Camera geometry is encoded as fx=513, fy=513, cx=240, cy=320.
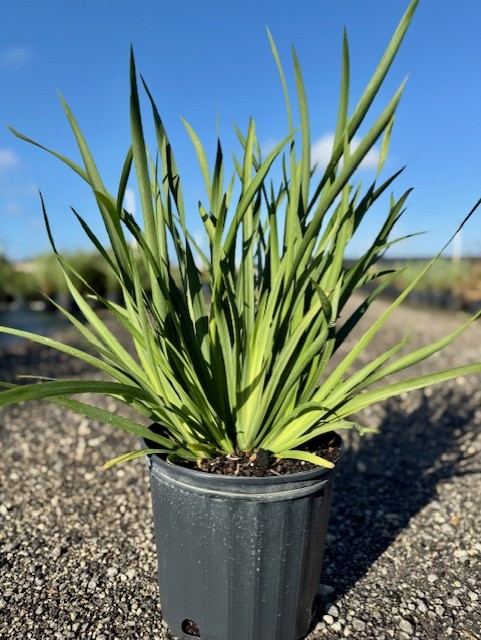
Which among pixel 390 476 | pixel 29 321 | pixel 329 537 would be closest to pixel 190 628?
pixel 329 537

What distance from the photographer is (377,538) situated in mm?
1789

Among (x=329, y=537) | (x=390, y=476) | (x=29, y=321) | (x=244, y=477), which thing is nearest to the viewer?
(x=244, y=477)

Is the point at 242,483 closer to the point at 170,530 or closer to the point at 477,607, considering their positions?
the point at 170,530

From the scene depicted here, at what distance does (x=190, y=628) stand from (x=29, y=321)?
6.14 meters

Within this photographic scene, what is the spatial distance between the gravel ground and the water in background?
3.25 meters

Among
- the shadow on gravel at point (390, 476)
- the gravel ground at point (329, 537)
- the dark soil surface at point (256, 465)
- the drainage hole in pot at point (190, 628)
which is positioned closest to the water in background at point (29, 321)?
the gravel ground at point (329, 537)

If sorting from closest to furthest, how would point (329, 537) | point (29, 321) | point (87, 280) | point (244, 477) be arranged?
point (244, 477)
point (329, 537)
point (29, 321)
point (87, 280)

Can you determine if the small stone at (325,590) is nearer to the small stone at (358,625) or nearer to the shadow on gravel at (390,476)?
the shadow on gravel at (390,476)

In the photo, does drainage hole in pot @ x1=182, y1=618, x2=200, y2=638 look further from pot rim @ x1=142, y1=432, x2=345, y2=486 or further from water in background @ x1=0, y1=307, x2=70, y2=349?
water in background @ x1=0, y1=307, x2=70, y2=349

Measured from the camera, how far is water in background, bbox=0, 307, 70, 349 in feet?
19.7

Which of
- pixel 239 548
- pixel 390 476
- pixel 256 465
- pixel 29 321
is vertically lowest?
pixel 29 321

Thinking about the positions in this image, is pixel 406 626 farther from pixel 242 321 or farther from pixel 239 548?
pixel 242 321

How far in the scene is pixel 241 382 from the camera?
1191mm

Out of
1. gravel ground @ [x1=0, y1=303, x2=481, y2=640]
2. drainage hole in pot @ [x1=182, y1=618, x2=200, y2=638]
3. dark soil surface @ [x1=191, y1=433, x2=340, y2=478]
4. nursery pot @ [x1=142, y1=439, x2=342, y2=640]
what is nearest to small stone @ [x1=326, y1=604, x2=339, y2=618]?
gravel ground @ [x1=0, y1=303, x2=481, y2=640]
